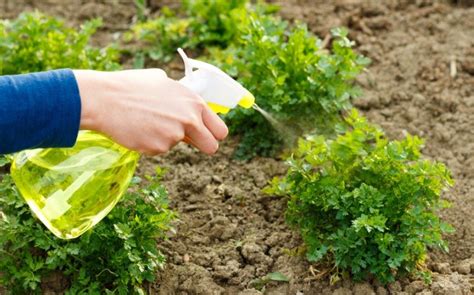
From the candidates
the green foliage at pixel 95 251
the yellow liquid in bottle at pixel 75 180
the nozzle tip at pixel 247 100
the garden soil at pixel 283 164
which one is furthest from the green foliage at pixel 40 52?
the nozzle tip at pixel 247 100

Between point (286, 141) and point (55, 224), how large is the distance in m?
1.15

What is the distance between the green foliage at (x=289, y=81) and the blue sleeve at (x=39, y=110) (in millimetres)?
1323

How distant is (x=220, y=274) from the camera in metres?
2.82

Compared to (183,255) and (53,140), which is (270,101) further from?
(53,140)

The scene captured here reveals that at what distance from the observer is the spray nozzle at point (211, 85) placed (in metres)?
2.30

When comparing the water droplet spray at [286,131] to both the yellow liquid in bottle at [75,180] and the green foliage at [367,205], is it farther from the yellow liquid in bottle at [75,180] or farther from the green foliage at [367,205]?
the yellow liquid in bottle at [75,180]

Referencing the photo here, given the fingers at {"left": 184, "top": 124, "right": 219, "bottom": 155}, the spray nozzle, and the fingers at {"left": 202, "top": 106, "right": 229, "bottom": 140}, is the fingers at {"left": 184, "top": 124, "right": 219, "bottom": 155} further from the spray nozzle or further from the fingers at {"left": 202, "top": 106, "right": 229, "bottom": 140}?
the spray nozzle

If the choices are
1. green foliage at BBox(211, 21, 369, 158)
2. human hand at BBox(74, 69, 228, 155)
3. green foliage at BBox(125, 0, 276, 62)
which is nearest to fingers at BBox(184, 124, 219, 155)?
human hand at BBox(74, 69, 228, 155)

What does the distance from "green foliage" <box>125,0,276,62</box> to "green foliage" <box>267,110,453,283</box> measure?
113 cm

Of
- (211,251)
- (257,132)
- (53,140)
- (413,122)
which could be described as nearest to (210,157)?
(257,132)

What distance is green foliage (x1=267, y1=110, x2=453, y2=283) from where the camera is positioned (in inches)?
105

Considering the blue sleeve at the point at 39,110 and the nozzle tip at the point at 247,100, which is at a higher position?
the blue sleeve at the point at 39,110

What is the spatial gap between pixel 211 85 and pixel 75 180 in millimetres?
462

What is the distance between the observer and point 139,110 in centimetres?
208
